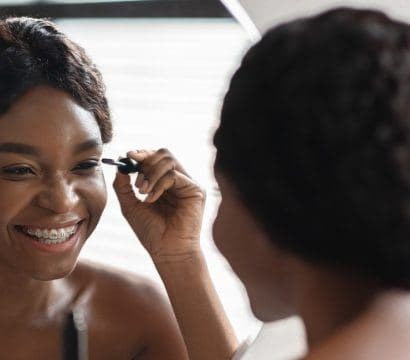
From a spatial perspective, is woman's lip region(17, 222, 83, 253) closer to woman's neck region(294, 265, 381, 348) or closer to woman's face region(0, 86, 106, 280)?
woman's face region(0, 86, 106, 280)

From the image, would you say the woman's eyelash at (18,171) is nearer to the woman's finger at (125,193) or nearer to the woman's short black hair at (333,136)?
the woman's finger at (125,193)

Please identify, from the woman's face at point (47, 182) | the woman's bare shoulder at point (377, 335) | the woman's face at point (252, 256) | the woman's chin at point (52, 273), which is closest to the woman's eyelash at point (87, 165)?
the woman's face at point (47, 182)

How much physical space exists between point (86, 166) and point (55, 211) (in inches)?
2.2

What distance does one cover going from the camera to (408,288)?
437 mm

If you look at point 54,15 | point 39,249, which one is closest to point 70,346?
point 39,249

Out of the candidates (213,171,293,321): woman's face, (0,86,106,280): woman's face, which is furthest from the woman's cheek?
(213,171,293,321): woman's face

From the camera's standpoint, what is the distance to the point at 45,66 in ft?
2.18

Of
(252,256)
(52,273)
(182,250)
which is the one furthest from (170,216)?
(252,256)

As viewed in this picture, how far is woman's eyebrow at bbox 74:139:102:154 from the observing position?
68cm

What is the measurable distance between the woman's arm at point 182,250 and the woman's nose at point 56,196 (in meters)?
0.07

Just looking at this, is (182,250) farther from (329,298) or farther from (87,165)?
(329,298)

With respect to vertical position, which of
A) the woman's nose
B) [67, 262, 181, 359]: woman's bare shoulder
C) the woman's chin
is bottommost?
[67, 262, 181, 359]: woman's bare shoulder

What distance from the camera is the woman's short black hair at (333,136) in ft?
1.29

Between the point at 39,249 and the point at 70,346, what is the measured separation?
0.39 ft
